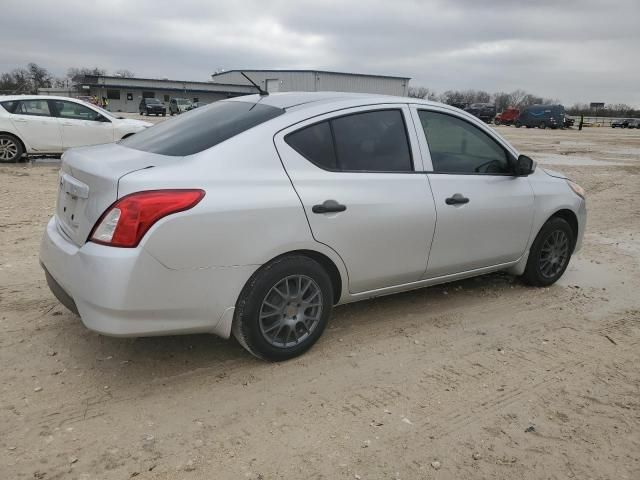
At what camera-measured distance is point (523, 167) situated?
451 cm

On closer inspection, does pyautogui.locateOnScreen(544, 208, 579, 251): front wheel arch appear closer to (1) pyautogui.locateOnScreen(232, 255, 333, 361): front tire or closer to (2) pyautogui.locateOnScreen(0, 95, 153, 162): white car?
(1) pyautogui.locateOnScreen(232, 255, 333, 361): front tire

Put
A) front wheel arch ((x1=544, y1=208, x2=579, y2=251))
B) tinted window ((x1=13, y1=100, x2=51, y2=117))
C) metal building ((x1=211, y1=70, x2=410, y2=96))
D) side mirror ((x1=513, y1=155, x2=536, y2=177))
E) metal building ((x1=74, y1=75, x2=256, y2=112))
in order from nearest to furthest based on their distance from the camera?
side mirror ((x1=513, y1=155, x2=536, y2=177)), front wheel arch ((x1=544, y1=208, x2=579, y2=251)), tinted window ((x1=13, y1=100, x2=51, y2=117)), metal building ((x1=74, y1=75, x2=256, y2=112)), metal building ((x1=211, y1=70, x2=410, y2=96))

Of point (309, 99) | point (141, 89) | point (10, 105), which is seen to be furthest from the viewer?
point (141, 89)

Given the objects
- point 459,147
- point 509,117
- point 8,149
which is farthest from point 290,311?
point 509,117

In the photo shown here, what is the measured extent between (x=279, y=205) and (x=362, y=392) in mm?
1212

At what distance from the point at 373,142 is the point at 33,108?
34.9 feet

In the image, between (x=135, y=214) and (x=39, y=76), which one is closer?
(x=135, y=214)

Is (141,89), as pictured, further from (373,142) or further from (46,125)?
(373,142)

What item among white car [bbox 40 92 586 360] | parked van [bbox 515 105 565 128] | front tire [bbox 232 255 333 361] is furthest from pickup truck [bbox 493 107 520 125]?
front tire [bbox 232 255 333 361]

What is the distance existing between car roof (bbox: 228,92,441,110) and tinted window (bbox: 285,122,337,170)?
23 cm

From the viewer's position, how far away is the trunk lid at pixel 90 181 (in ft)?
9.63

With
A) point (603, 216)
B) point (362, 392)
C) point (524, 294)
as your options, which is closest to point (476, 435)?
point (362, 392)

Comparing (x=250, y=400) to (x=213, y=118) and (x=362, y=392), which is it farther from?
(x=213, y=118)

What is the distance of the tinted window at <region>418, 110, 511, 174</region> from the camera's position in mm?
4086
